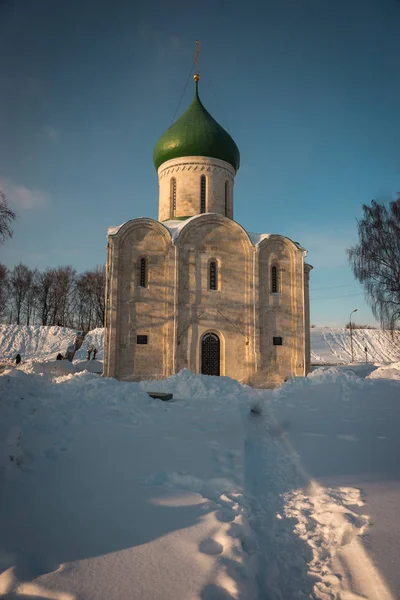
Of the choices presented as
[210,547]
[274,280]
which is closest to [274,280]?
[274,280]

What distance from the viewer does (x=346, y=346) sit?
44219 millimetres

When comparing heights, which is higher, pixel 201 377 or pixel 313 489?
pixel 201 377

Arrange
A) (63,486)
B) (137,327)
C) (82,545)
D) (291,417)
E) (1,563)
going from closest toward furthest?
(1,563) < (82,545) < (63,486) < (291,417) < (137,327)

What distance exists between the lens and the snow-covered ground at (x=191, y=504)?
2.44 metres

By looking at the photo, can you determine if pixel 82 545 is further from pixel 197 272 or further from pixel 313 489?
pixel 197 272

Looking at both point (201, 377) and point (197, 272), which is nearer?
point (201, 377)

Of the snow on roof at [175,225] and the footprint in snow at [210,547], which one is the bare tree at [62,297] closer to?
the snow on roof at [175,225]

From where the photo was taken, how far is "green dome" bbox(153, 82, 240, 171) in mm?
17922

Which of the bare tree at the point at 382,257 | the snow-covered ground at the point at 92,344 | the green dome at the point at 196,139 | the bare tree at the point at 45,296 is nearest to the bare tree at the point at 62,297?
the bare tree at the point at 45,296

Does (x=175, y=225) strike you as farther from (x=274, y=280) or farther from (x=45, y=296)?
(x=45, y=296)

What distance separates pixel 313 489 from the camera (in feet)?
13.6

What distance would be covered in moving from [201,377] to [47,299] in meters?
30.7

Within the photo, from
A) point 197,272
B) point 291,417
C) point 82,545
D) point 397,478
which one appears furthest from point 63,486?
point 197,272

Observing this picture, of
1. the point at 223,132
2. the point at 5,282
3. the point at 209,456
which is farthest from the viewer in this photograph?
the point at 5,282
